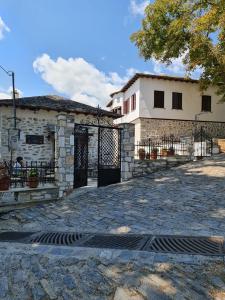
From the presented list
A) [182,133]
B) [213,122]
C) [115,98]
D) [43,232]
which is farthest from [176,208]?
[115,98]

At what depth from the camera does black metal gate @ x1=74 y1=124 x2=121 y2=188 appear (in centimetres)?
1120

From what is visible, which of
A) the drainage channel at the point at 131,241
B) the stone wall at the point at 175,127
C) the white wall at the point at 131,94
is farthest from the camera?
the white wall at the point at 131,94

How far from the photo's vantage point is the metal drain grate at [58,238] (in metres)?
6.01

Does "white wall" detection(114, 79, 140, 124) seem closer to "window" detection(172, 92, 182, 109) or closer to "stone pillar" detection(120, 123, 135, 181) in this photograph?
"window" detection(172, 92, 182, 109)

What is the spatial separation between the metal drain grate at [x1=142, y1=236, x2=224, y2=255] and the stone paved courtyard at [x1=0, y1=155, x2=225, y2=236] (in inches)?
16.9

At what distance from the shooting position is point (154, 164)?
45.9 feet

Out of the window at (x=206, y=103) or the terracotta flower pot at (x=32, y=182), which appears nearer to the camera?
the terracotta flower pot at (x=32, y=182)

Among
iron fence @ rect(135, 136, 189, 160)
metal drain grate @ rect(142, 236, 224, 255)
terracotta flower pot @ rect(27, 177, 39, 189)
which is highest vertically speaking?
iron fence @ rect(135, 136, 189, 160)

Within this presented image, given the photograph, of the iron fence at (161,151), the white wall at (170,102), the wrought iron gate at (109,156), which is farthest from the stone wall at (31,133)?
the white wall at (170,102)

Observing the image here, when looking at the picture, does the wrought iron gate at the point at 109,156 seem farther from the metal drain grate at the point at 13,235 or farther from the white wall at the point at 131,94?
the white wall at the point at 131,94

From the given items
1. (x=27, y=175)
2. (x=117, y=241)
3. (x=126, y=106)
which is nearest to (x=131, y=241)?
(x=117, y=241)

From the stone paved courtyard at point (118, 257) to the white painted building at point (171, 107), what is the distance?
1399 cm

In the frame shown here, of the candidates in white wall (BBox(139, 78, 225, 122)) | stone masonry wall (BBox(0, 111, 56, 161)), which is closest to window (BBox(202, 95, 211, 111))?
white wall (BBox(139, 78, 225, 122))

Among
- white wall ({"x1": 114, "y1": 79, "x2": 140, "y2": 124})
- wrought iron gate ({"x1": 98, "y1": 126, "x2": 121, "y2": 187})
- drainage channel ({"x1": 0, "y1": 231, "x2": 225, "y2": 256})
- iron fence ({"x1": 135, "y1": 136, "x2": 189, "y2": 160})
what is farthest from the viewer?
white wall ({"x1": 114, "y1": 79, "x2": 140, "y2": 124})
